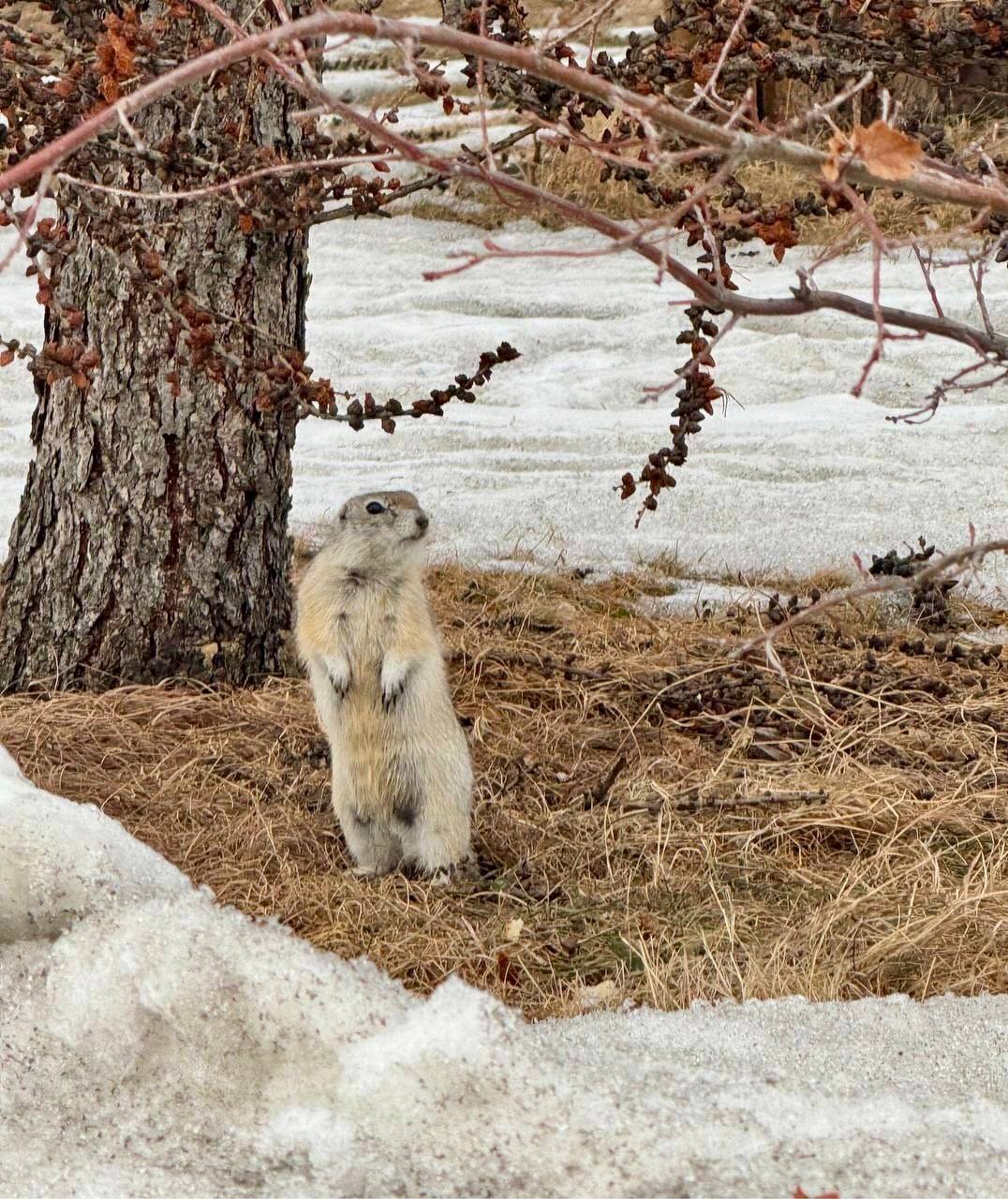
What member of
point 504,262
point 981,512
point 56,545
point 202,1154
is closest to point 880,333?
point 202,1154

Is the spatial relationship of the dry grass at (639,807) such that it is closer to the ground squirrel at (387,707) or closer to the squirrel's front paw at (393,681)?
the ground squirrel at (387,707)

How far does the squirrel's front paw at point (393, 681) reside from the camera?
15.3 feet

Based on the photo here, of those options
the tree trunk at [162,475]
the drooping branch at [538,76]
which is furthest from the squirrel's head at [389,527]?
the drooping branch at [538,76]

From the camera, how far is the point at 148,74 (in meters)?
4.07

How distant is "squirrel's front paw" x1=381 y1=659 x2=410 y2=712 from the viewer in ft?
15.3

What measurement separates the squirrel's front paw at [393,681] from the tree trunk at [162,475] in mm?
1133

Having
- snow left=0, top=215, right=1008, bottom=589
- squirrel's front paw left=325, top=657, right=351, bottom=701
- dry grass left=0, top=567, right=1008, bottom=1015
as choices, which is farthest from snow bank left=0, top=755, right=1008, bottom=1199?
snow left=0, top=215, right=1008, bottom=589

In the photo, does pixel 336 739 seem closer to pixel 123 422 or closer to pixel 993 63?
pixel 123 422

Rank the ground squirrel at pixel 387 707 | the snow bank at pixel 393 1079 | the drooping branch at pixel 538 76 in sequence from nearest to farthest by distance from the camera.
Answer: the drooping branch at pixel 538 76 < the snow bank at pixel 393 1079 < the ground squirrel at pixel 387 707

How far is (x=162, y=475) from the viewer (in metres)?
5.58

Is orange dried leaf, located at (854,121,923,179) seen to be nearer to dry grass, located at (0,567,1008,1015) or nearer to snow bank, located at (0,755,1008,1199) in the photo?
snow bank, located at (0,755,1008,1199)

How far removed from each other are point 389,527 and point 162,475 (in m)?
1.14

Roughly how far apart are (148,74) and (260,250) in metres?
1.45

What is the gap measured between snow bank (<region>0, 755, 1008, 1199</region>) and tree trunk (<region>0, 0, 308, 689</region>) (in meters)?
2.05
